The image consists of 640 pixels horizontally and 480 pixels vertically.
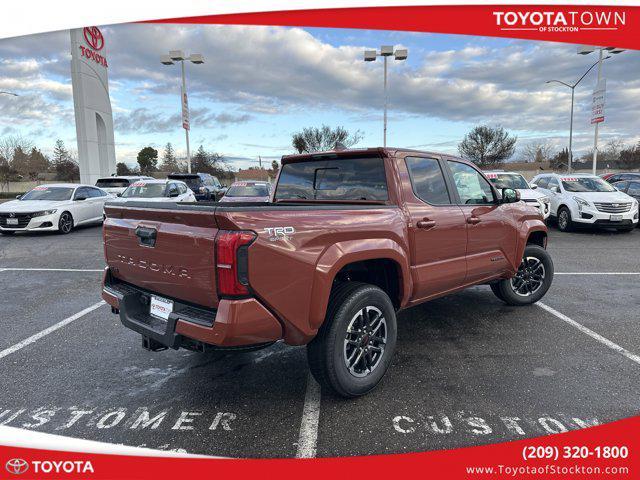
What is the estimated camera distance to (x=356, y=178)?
13.1ft

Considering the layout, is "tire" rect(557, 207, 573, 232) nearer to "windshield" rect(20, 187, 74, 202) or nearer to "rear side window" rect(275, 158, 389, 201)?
"rear side window" rect(275, 158, 389, 201)

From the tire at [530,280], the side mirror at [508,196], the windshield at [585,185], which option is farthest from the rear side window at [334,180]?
the windshield at [585,185]

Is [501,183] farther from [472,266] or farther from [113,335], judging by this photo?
[113,335]

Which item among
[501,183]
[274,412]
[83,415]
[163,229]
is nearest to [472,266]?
[274,412]

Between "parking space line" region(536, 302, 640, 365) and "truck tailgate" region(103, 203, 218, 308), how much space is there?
12.6 feet

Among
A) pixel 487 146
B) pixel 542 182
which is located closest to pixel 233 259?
pixel 542 182

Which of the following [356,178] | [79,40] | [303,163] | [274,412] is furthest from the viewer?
[79,40]

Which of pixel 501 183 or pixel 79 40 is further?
pixel 79 40

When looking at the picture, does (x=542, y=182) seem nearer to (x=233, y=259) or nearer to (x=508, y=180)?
(x=508, y=180)

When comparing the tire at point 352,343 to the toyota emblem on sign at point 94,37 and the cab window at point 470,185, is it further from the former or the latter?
the toyota emblem on sign at point 94,37

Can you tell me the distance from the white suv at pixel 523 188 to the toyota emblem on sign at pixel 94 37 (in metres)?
25.7

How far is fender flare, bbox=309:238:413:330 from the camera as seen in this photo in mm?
2928

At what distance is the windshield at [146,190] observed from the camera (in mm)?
13416

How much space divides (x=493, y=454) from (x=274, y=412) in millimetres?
1474
